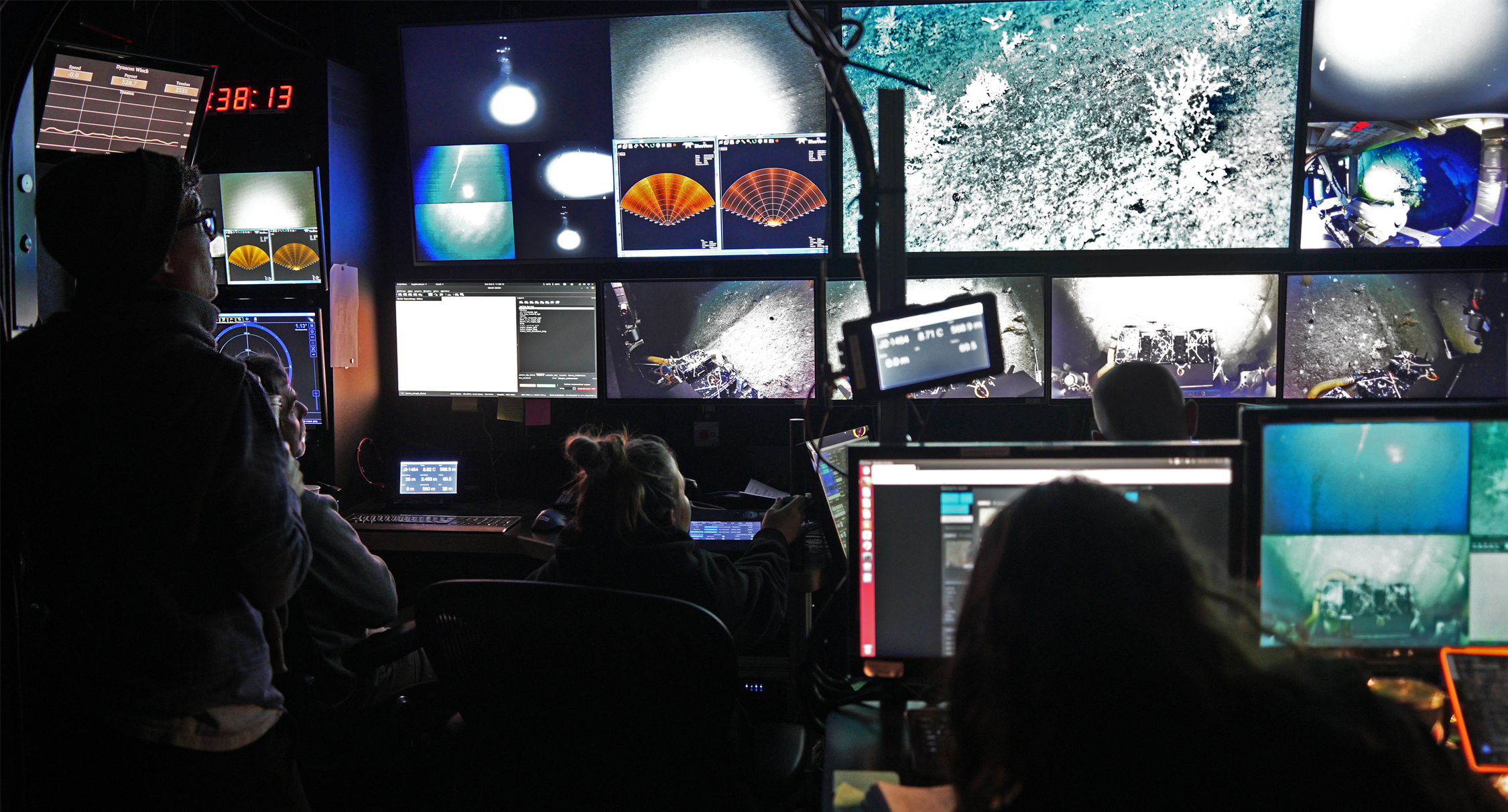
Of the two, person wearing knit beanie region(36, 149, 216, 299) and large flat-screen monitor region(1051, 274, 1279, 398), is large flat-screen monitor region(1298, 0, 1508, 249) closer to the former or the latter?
large flat-screen monitor region(1051, 274, 1279, 398)

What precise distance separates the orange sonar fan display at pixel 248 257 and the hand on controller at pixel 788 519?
2019mm

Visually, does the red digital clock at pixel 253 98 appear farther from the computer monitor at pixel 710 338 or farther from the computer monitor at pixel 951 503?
the computer monitor at pixel 951 503

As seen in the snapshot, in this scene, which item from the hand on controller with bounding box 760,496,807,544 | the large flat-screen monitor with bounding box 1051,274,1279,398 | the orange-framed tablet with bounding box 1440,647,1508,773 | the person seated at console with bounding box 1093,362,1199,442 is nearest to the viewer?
the orange-framed tablet with bounding box 1440,647,1508,773

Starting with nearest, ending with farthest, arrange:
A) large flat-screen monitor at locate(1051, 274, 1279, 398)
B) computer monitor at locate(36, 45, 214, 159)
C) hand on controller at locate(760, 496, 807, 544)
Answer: computer monitor at locate(36, 45, 214, 159)
hand on controller at locate(760, 496, 807, 544)
large flat-screen monitor at locate(1051, 274, 1279, 398)

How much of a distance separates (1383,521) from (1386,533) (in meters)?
0.02

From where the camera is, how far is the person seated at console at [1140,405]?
1.79m

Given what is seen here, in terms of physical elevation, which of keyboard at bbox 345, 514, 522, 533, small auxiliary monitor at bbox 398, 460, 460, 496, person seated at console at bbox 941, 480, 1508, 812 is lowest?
keyboard at bbox 345, 514, 522, 533

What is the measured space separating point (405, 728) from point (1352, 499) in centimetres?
179

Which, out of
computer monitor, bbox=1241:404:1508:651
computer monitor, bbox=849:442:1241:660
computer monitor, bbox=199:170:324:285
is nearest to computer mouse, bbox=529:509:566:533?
computer monitor, bbox=199:170:324:285

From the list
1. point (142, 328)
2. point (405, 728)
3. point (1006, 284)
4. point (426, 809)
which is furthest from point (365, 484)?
point (1006, 284)

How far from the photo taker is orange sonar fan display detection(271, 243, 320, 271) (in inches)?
117

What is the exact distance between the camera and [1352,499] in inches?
50.4

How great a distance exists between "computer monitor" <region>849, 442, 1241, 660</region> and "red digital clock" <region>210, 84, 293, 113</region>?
8.41 feet

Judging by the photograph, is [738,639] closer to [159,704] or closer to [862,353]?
[862,353]
